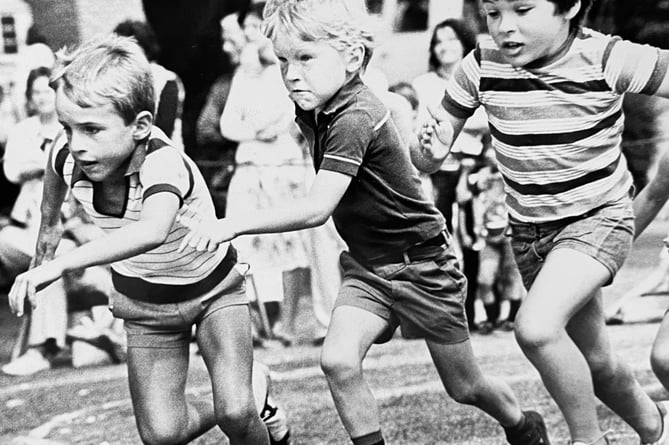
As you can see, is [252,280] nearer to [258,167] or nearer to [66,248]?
[258,167]

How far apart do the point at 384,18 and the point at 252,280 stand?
1.28 m

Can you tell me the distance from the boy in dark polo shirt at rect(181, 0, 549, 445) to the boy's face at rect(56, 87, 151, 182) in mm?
327

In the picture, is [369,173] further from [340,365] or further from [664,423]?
[664,423]

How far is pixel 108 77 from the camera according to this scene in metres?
3.41

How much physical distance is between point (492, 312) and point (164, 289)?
2.15 metres

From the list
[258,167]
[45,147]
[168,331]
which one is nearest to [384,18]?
[258,167]

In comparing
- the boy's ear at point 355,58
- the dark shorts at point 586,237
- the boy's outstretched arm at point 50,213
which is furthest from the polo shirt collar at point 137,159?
the dark shorts at point 586,237

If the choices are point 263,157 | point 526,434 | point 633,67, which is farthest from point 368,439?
point 263,157

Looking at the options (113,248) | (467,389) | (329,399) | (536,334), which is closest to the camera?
(113,248)

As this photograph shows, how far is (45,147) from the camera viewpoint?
15.5 feet

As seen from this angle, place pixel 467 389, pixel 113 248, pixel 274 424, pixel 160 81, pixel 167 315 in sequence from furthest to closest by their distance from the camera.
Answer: pixel 160 81 → pixel 274 424 → pixel 467 389 → pixel 167 315 → pixel 113 248

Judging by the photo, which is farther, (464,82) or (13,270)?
(13,270)

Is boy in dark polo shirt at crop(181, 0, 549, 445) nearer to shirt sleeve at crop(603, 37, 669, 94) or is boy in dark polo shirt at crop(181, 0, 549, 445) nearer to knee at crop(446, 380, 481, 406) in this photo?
knee at crop(446, 380, 481, 406)

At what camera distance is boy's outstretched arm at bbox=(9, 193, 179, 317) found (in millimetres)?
3150
